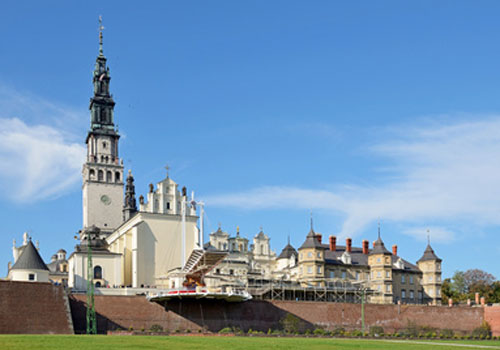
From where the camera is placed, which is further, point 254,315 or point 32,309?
point 254,315

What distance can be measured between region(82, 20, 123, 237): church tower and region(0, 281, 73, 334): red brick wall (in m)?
43.8

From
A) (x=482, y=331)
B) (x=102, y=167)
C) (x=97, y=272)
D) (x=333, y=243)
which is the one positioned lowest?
(x=482, y=331)

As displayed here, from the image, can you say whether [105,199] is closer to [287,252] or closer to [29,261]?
[287,252]

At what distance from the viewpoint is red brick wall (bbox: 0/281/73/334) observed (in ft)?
176

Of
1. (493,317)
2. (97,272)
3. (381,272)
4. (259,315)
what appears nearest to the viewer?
(259,315)

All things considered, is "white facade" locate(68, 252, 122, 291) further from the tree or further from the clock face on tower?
the tree

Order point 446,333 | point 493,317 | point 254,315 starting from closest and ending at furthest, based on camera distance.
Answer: point 254,315, point 446,333, point 493,317

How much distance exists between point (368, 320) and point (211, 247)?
21.6m

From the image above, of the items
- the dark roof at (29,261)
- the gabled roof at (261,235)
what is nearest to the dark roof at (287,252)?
the gabled roof at (261,235)

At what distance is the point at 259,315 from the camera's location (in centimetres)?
6656

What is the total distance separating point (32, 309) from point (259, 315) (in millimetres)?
21750

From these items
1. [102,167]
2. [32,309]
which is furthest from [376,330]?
[102,167]

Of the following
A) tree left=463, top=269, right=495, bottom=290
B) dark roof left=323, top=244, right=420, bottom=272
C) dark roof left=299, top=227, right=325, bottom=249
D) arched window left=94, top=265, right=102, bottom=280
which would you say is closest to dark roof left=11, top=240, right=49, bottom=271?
arched window left=94, top=265, right=102, bottom=280

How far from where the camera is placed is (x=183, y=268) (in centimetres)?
7725
